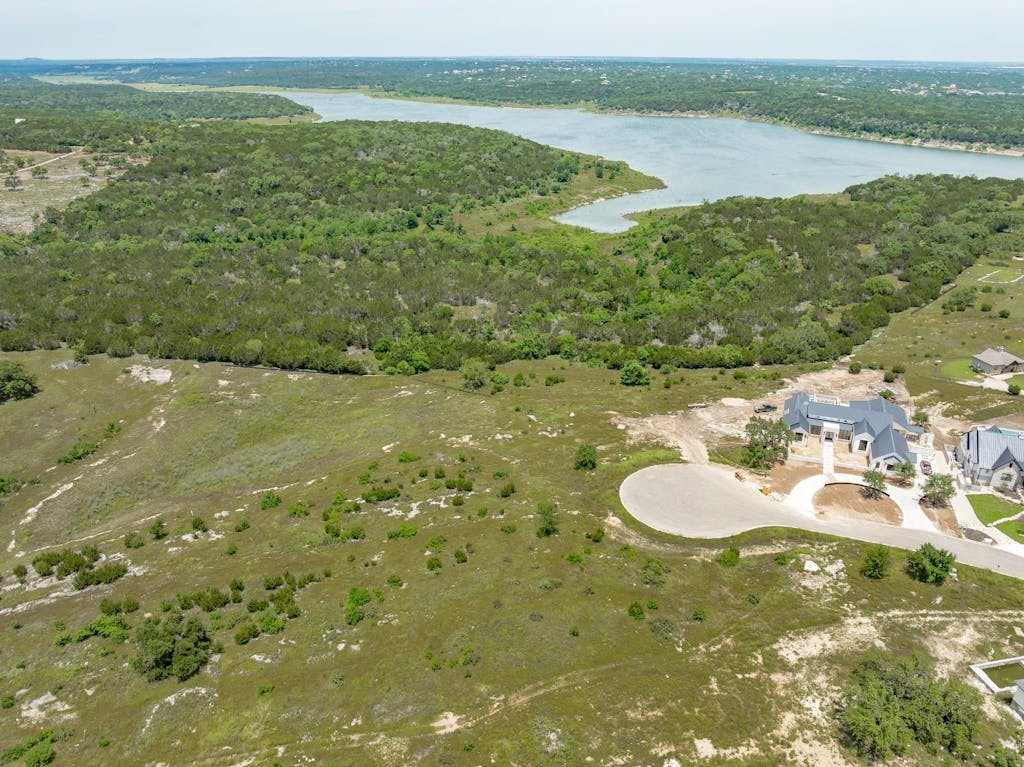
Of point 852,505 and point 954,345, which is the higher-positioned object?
point 954,345

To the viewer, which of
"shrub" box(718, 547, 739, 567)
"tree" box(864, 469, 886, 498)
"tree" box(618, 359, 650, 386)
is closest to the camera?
"shrub" box(718, 547, 739, 567)

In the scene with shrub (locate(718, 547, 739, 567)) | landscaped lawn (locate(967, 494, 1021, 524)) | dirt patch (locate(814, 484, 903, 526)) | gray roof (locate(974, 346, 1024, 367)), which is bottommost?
shrub (locate(718, 547, 739, 567))

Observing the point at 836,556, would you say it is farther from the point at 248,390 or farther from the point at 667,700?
the point at 248,390

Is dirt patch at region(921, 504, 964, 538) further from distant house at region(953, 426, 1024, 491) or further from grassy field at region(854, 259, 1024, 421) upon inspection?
grassy field at region(854, 259, 1024, 421)

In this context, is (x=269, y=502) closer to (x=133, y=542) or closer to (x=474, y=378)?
(x=133, y=542)

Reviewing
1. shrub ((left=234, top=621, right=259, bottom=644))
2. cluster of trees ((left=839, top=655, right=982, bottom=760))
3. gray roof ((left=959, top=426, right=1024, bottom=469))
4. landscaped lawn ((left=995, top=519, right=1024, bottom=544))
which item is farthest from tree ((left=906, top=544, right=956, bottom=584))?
shrub ((left=234, top=621, right=259, bottom=644))

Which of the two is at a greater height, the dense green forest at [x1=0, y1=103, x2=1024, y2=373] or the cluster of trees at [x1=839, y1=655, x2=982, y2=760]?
the dense green forest at [x1=0, y1=103, x2=1024, y2=373]

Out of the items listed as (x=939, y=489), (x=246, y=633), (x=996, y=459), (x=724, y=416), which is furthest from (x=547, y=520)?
(x=996, y=459)

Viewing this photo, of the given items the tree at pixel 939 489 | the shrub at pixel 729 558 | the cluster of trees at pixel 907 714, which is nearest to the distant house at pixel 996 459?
the tree at pixel 939 489
